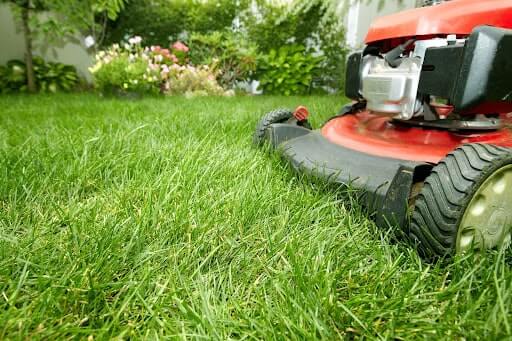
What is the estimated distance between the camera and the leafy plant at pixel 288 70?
504cm

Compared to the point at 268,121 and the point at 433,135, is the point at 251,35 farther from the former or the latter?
the point at 433,135

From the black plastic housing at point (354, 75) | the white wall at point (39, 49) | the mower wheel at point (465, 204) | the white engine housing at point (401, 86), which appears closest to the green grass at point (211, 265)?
the mower wheel at point (465, 204)

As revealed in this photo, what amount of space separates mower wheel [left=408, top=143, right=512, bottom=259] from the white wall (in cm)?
582

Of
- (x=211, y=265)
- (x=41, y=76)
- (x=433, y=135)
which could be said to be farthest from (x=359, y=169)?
(x=41, y=76)

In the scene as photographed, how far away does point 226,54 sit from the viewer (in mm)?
4922

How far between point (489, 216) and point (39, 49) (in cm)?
620

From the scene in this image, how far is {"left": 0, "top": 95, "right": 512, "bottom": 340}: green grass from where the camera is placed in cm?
58

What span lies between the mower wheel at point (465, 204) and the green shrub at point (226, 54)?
4.25 m

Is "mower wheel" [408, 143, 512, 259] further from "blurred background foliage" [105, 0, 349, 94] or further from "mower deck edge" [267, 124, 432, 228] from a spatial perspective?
"blurred background foliage" [105, 0, 349, 94]

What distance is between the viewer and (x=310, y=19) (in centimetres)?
521

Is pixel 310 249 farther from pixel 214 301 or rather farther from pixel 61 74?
pixel 61 74

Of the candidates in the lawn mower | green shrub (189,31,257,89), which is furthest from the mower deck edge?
green shrub (189,31,257,89)

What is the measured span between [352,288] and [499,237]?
1.18 ft

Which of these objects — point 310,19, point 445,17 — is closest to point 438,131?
point 445,17
